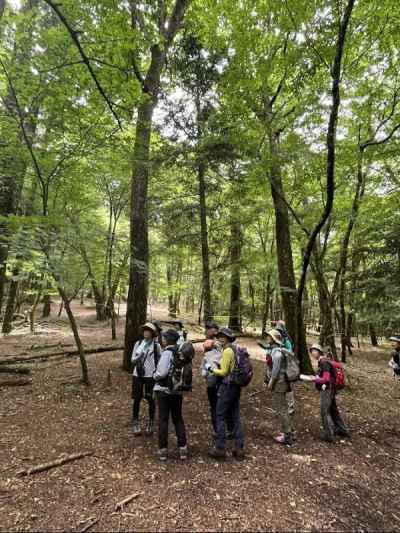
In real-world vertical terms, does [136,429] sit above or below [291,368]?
below

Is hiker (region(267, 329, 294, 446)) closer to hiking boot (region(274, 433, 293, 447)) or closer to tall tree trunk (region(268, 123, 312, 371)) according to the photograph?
hiking boot (region(274, 433, 293, 447))

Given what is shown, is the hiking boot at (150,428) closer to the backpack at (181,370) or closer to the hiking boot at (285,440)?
the backpack at (181,370)

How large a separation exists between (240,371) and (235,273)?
11557mm

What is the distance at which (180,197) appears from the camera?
1234 cm

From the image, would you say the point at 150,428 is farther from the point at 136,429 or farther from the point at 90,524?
the point at 90,524

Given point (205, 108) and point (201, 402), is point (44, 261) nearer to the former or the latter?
point (201, 402)

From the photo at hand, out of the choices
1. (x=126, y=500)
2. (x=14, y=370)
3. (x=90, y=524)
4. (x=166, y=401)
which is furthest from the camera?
(x=14, y=370)

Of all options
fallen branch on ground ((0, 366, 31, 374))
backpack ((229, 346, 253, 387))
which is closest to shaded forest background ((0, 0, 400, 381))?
fallen branch on ground ((0, 366, 31, 374))

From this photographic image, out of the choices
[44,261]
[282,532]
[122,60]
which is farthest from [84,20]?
[282,532]

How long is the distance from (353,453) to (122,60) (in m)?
8.43

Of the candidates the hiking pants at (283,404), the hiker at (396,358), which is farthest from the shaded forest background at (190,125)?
the hiking pants at (283,404)

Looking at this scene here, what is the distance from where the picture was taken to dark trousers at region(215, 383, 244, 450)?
4.23 metres

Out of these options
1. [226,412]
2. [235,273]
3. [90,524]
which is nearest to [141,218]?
[226,412]

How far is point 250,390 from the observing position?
7480 millimetres
